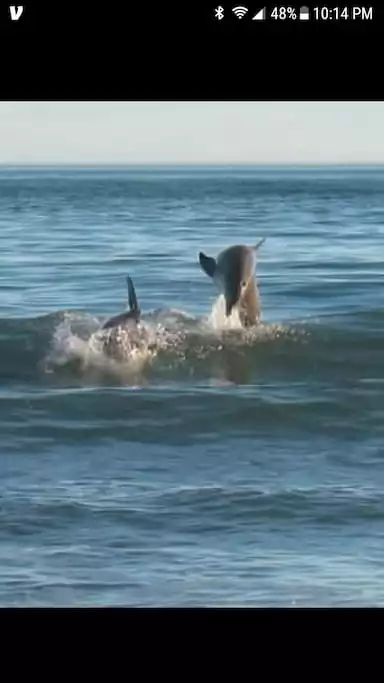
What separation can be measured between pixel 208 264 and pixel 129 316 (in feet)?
2.48

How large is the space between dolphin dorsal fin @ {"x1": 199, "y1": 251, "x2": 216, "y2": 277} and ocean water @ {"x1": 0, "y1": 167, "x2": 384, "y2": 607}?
2.3 inches

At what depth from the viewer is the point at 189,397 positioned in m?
7.93

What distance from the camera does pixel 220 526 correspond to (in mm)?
6031

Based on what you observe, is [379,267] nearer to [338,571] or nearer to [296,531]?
[296,531]

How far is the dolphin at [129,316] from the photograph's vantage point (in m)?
7.62
